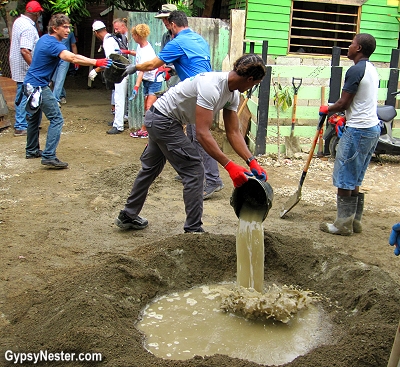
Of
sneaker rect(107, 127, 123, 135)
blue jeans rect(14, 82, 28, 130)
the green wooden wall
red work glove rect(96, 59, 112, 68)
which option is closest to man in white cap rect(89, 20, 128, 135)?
sneaker rect(107, 127, 123, 135)

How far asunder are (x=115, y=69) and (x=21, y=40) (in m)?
3.10

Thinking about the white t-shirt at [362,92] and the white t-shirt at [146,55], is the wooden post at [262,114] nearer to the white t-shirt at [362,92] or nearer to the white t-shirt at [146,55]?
the white t-shirt at [146,55]

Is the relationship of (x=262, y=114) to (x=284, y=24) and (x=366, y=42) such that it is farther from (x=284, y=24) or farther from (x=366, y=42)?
(x=284, y=24)

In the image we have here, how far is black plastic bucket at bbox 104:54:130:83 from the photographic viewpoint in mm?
6750

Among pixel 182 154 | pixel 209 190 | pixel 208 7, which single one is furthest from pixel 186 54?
pixel 208 7

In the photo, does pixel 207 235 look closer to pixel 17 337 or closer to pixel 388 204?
pixel 17 337

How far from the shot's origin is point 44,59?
7.22 m

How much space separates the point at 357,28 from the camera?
1273 cm

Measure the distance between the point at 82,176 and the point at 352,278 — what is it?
14.1 ft

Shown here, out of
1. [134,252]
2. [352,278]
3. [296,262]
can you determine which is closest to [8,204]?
[134,252]

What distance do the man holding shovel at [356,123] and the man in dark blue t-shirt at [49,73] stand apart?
10.9ft

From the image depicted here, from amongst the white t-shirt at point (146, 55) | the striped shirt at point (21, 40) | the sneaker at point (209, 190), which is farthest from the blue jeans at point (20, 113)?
the sneaker at point (209, 190)

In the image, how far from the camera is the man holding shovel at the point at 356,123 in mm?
5184

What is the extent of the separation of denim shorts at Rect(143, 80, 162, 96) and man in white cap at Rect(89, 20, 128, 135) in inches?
24.5
